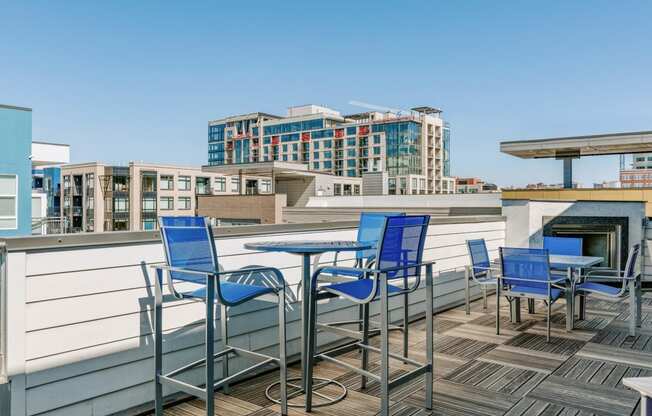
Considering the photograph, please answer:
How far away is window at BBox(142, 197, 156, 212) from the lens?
48656 millimetres

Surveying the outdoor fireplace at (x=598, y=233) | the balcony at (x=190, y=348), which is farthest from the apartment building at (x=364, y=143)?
the balcony at (x=190, y=348)

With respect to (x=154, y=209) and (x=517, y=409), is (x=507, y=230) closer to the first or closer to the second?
(x=517, y=409)

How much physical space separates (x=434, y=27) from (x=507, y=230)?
13209mm

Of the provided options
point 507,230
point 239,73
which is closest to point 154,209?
point 239,73

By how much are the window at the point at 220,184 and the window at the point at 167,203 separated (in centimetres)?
498

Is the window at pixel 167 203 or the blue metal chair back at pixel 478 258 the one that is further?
the window at pixel 167 203

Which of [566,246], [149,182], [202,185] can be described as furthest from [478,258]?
[202,185]

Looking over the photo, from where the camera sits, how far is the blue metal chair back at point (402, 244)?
276cm

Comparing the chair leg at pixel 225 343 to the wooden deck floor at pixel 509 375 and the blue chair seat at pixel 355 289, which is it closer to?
the wooden deck floor at pixel 509 375

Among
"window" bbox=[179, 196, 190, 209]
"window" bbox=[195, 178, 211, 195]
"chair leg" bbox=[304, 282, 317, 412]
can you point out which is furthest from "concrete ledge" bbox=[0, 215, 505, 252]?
"window" bbox=[195, 178, 211, 195]

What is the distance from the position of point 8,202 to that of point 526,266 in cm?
1581

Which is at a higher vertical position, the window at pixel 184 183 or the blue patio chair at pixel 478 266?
the window at pixel 184 183

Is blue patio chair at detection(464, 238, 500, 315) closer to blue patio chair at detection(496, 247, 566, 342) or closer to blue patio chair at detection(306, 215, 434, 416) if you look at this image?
blue patio chair at detection(496, 247, 566, 342)

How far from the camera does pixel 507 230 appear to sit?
7.68 meters
